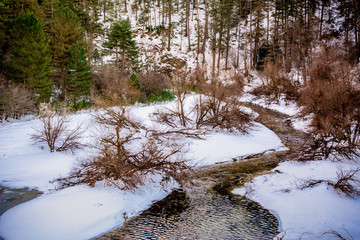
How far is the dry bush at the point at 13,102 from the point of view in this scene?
1484 cm

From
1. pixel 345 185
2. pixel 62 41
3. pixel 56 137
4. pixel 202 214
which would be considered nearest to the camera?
pixel 345 185

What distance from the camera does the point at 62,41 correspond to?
70.4 ft

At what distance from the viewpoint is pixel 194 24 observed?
150ft

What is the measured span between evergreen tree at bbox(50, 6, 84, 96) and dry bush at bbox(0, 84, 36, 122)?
17.1 ft

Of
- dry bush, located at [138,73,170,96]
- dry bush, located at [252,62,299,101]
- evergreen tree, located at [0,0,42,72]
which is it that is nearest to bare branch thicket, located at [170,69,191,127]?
dry bush, located at [138,73,170,96]

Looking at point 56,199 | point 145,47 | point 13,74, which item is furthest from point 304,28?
point 56,199

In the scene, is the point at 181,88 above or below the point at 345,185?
above

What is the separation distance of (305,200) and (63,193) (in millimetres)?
7693

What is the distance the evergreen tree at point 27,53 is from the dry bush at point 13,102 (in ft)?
4.79

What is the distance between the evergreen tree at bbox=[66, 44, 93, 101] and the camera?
20438 millimetres

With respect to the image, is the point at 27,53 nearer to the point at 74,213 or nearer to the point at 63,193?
the point at 63,193

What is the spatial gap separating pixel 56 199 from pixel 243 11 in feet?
155

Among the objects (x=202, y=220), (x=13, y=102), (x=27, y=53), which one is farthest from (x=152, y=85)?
(x=202, y=220)

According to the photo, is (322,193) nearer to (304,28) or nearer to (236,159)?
(236,159)
